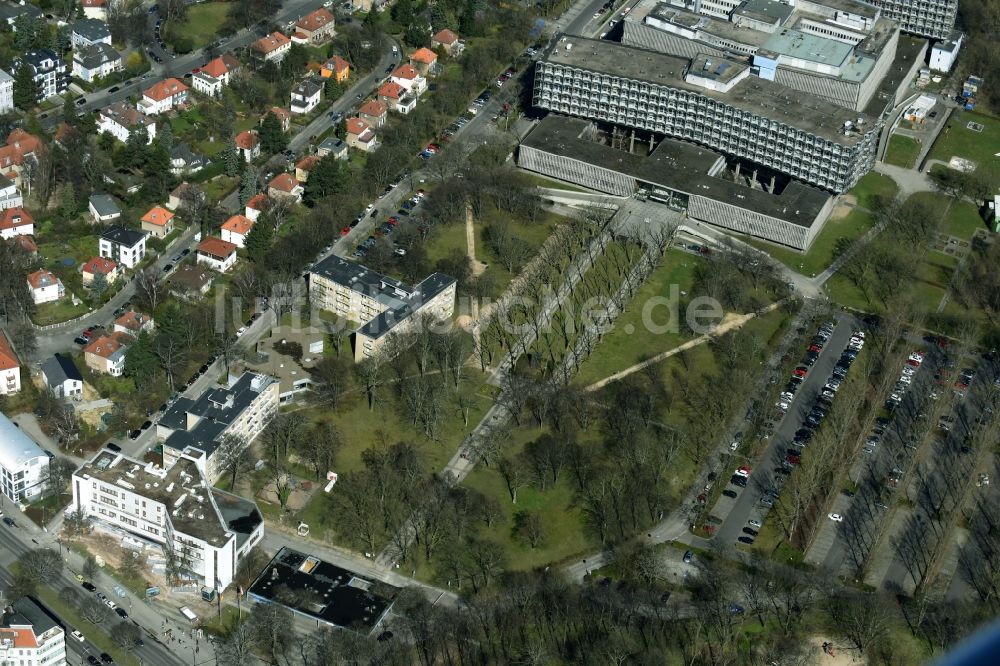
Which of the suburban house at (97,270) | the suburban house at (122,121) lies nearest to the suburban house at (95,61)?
the suburban house at (122,121)

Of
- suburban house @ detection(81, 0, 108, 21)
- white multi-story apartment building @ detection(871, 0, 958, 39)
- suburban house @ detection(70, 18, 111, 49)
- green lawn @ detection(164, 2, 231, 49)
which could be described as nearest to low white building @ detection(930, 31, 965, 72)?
white multi-story apartment building @ detection(871, 0, 958, 39)

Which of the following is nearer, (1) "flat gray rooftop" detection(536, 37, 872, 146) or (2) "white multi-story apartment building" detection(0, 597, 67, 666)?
(2) "white multi-story apartment building" detection(0, 597, 67, 666)

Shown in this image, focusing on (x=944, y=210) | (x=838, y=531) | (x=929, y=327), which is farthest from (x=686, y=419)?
(x=944, y=210)

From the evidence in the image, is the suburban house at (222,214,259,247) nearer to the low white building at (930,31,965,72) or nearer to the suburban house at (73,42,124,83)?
the suburban house at (73,42,124,83)

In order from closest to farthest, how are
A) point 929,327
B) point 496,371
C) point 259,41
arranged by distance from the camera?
1. point 496,371
2. point 929,327
3. point 259,41

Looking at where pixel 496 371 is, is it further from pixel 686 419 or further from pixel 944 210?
pixel 944 210

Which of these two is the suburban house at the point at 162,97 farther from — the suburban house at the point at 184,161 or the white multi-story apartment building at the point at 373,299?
the white multi-story apartment building at the point at 373,299
